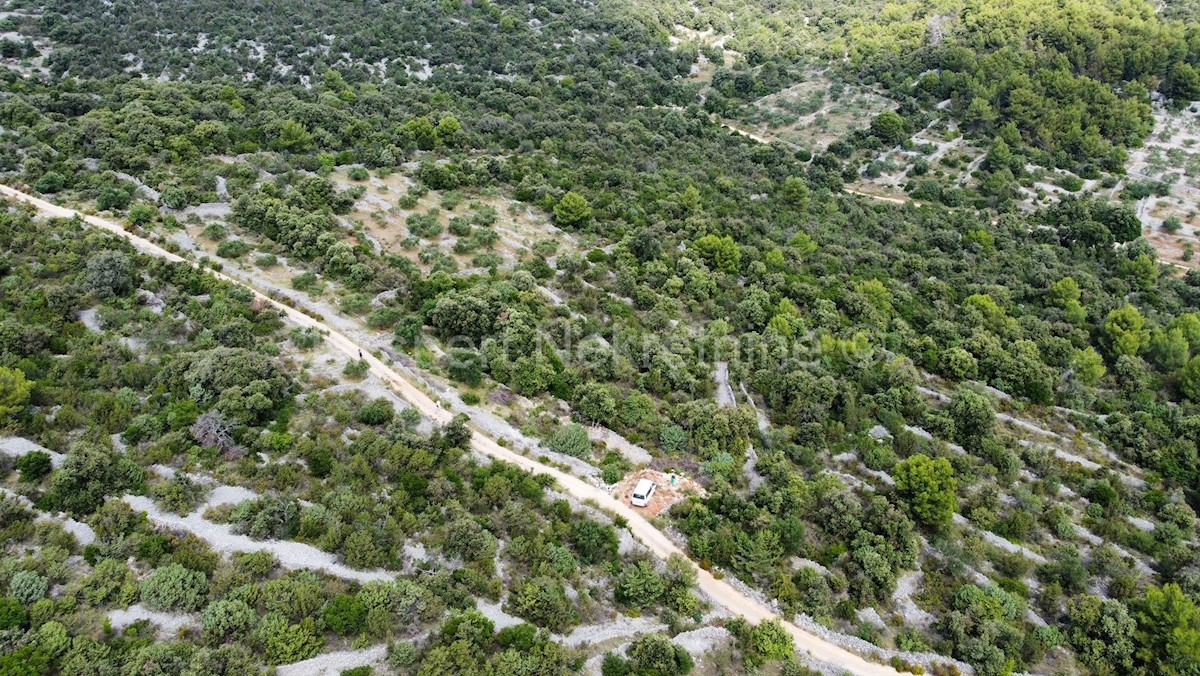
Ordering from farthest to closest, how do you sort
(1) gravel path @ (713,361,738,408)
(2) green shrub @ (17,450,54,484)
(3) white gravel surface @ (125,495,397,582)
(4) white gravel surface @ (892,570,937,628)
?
(1) gravel path @ (713,361,738,408), (4) white gravel surface @ (892,570,937,628), (2) green shrub @ (17,450,54,484), (3) white gravel surface @ (125,495,397,582)

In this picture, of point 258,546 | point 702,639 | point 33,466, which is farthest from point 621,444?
point 33,466

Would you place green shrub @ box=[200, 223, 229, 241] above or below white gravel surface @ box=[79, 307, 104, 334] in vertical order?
above

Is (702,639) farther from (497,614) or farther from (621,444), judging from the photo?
(621,444)

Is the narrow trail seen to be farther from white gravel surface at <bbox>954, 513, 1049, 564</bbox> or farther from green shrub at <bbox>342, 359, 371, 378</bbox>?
white gravel surface at <bbox>954, 513, 1049, 564</bbox>

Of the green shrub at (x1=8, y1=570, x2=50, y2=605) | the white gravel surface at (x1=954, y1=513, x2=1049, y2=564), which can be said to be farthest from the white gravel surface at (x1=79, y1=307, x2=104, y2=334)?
the white gravel surface at (x1=954, y1=513, x2=1049, y2=564)

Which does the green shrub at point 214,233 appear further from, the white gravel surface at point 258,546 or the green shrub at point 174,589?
the green shrub at point 174,589

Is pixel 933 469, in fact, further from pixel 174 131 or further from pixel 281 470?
pixel 174 131

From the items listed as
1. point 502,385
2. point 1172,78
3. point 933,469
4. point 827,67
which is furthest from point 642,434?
point 1172,78
